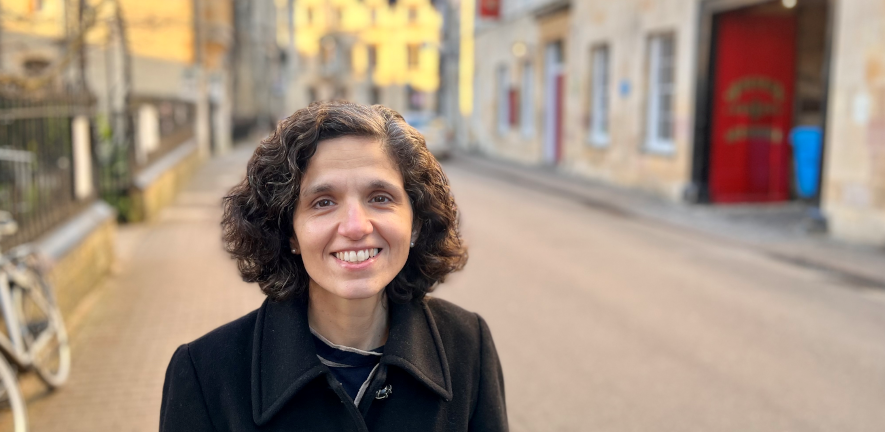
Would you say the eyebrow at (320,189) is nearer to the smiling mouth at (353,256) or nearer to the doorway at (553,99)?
the smiling mouth at (353,256)

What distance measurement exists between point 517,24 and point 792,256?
1636 centimetres

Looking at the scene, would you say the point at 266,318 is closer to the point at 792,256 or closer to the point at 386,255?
the point at 386,255

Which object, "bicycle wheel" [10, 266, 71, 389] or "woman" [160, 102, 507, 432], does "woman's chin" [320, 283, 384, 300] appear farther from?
"bicycle wheel" [10, 266, 71, 389]

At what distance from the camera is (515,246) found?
10234 millimetres

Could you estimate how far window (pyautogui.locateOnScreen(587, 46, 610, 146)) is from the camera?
729 inches

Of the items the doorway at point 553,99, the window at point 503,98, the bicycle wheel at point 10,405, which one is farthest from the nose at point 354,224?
the window at point 503,98

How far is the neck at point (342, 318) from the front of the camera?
190 cm

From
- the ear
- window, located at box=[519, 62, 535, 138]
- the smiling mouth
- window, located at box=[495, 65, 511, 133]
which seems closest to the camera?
the smiling mouth

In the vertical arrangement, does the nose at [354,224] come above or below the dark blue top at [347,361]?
above

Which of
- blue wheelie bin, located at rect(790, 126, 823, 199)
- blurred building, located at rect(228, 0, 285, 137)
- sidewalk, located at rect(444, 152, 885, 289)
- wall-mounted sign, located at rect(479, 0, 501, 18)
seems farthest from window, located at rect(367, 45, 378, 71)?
blue wheelie bin, located at rect(790, 126, 823, 199)

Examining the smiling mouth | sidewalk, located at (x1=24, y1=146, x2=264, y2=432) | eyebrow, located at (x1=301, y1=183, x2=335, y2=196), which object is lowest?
sidewalk, located at (x1=24, y1=146, x2=264, y2=432)

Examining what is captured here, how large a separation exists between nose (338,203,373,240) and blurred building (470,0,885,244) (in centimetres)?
957

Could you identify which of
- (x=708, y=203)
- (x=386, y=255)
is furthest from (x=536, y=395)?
(x=708, y=203)

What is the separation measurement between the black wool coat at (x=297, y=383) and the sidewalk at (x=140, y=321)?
300cm
